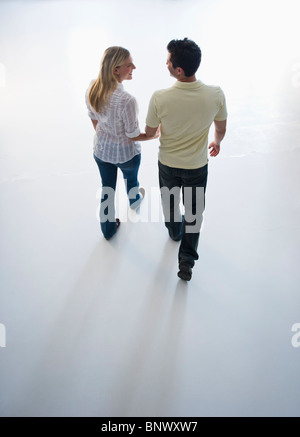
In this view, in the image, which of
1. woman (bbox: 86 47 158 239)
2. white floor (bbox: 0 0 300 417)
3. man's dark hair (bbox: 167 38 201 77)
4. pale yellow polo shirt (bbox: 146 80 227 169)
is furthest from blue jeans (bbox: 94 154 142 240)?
man's dark hair (bbox: 167 38 201 77)

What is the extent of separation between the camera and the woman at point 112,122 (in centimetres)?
156

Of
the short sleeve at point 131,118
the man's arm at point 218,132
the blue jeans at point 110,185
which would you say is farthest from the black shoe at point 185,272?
the short sleeve at point 131,118

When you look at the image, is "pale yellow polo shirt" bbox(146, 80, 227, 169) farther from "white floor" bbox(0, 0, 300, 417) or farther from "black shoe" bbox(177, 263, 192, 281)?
"white floor" bbox(0, 0, 300, 417)

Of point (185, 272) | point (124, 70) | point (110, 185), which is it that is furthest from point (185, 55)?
point (185, 272)

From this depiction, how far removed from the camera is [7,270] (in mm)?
2068

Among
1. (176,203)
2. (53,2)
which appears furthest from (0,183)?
(53,2)

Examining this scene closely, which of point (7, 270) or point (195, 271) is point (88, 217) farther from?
point (195, 271)

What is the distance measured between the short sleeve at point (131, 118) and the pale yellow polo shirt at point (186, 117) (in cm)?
13

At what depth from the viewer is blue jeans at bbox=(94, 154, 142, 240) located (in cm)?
196

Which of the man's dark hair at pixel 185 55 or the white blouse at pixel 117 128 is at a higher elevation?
the man's dark hair at pixel 185 55

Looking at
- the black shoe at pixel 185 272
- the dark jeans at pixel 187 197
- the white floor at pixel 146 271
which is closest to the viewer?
the white floor at pixel 146 271

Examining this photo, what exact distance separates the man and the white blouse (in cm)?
13

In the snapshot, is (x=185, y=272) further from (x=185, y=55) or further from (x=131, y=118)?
(x=185, y=55)

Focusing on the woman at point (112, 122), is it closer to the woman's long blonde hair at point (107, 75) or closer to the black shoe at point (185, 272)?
the woman's long blonde hair at point (107, 75)
